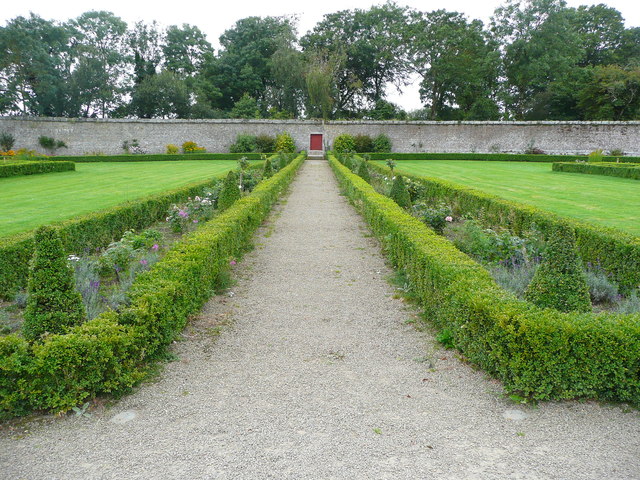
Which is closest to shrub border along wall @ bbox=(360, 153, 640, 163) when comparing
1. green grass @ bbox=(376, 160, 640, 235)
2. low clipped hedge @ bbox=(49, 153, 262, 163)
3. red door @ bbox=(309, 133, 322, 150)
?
red door @ bbox=(309, 133, 322, 150)

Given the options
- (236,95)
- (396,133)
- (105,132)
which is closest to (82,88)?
(105,132)

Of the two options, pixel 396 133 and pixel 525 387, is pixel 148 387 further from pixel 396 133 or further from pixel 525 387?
pixel 396 133

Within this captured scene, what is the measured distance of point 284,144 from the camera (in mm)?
32469

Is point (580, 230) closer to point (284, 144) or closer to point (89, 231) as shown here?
point (89, 231)

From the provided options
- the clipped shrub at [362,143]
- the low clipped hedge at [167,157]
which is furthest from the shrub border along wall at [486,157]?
the low clipped hedge at [167,157]

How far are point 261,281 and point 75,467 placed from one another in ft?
11.9

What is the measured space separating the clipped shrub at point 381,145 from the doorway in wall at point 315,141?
4.56 m

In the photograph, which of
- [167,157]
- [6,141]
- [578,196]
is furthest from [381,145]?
[6,141]

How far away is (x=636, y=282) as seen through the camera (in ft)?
16.3

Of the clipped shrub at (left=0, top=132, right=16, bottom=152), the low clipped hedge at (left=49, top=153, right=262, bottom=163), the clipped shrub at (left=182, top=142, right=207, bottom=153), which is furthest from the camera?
the clipped shrub at (left=182, top=142, right=207, bottom=153)

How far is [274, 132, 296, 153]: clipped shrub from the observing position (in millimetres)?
32278

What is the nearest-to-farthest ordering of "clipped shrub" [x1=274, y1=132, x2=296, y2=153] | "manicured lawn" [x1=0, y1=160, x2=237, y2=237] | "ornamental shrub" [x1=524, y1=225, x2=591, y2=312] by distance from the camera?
1. "ornamental shrub" [x1=524, y1=225, x2=591, y2=312]
2. "manicured lawn" [x1=0, y1=160, x2=237, y2=237]
3. "clipped shrub" [x1=274, y1=132, x2=296, y2=153]

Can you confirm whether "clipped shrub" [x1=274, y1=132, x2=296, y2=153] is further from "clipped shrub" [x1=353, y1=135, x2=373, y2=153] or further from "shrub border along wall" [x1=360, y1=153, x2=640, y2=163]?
"shrub border along wall" [x1=360, y1=153, x2=640, y2=163]

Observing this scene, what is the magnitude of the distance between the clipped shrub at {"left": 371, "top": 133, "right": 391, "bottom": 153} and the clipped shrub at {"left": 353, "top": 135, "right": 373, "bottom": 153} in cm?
39
